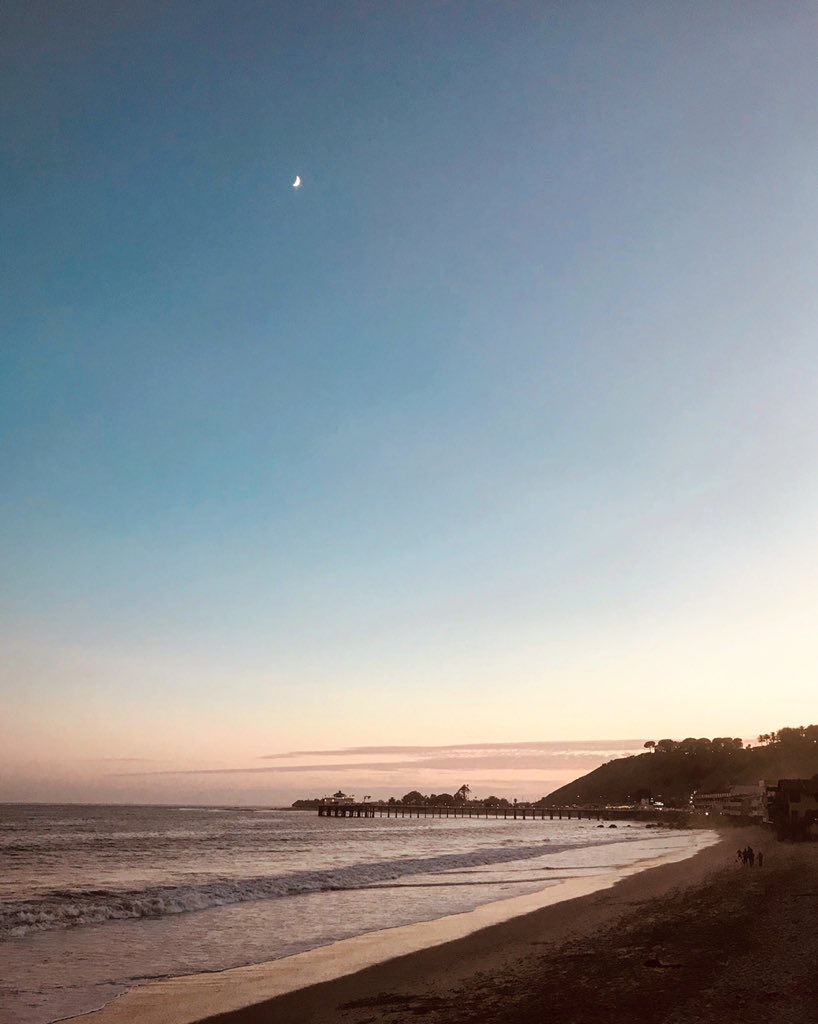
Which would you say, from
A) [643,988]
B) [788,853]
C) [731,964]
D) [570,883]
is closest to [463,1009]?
[643,988]

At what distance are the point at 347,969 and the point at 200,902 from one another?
14.9 meters

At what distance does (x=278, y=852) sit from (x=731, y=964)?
166 ft

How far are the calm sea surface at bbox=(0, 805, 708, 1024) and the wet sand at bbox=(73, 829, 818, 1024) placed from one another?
1.94m

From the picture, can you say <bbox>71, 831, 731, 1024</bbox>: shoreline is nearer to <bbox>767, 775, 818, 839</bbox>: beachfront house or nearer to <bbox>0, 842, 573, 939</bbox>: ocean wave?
<bbox>0, 842, 573, 939</bbox>: ocean wave

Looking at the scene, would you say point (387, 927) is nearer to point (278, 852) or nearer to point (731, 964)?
point (731, 964)

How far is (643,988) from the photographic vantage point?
1309 cm

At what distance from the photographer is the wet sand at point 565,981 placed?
38.9 feet

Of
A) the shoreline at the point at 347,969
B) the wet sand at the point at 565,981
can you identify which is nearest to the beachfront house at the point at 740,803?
the shoreline at the point at 347,969

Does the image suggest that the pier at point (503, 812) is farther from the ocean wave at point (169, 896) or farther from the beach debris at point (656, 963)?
the beach debris at point (656, 963)

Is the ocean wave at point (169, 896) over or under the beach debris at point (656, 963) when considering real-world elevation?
under

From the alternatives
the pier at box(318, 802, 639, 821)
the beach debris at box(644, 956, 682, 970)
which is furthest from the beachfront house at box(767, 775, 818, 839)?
the pier at box(318, 802, 639, 821)

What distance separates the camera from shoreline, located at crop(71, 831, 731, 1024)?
12805mm

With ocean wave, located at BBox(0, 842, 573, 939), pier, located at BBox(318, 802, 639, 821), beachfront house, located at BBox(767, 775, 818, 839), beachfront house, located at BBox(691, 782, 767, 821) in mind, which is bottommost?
pier, located at BBox(318, 802, 639, 821)

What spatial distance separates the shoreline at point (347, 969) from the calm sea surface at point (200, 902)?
3.12 ft
